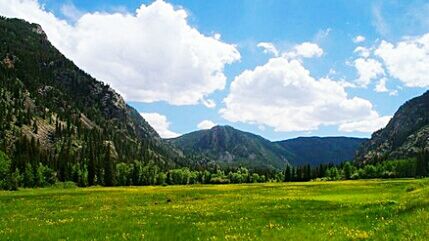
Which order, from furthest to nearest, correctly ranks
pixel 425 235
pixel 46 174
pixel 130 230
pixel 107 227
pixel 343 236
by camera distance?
pixel 46 174, pixel 107 227, pixel 130 230, pixel 343 236, pixel 425 235

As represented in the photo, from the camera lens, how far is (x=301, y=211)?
37.2 metres

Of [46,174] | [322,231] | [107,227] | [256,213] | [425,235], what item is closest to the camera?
[425,235]

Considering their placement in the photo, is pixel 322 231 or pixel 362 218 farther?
pixel 362 218

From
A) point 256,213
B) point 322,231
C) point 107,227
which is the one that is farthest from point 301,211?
point 107,227

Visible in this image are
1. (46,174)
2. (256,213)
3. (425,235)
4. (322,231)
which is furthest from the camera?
(46,174)

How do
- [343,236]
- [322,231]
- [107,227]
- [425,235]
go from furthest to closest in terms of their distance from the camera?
1. [107,227]
2. [322,231]
3. [343,236]
4. [425,235]

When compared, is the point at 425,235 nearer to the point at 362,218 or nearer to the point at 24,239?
the point at 362,218

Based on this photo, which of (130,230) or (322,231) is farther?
(130,230)

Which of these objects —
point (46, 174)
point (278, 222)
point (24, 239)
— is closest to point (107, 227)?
point (24, 239)

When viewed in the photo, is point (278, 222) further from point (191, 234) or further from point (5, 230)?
point (5, 230)

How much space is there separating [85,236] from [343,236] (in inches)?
510

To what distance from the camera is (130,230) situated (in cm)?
2742

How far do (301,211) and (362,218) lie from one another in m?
8.15

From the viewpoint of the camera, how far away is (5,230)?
28594 mm
